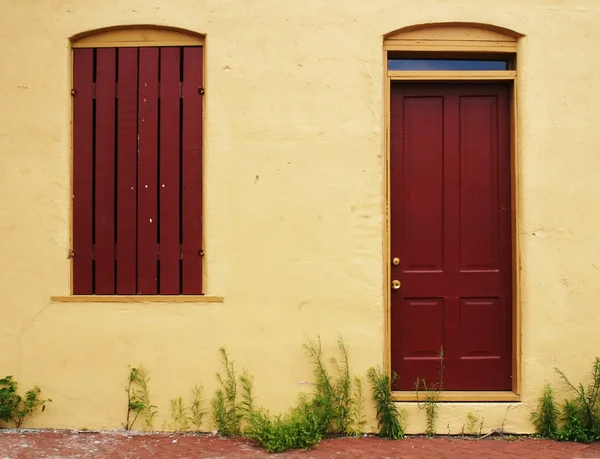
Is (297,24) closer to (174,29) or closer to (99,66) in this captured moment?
(174,29)

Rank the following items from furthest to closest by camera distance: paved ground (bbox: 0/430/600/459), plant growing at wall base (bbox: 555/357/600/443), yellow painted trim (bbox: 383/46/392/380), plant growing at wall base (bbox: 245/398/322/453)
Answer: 1. yellow painted trim (bbox: 383/46/392/380)
2. plant growing at wall base (bbox: 555/357/600/443)
3. plant growing at wall base (bbox: 245/398/322/453)
4. paved ground (bbox: 0/430/600/459)

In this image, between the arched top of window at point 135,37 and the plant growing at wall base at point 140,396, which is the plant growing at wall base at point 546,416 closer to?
the plant growing at wall base at point 140,396

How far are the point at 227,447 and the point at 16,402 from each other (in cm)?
178

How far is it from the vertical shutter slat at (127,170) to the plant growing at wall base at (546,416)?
3448 mm

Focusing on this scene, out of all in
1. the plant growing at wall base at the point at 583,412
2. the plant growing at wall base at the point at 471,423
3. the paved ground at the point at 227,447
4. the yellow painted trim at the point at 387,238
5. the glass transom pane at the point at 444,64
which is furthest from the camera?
the glass transom pane at the point at 444,64

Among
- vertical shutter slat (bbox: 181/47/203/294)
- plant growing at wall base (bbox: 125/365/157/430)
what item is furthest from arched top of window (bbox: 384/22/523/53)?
plant growing at wall base (bbox: 125/365/157/430)

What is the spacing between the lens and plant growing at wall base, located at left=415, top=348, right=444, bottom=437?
4.83 meters

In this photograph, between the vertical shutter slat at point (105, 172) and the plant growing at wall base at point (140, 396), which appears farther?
the vertical shutter slat at point (105, 172)

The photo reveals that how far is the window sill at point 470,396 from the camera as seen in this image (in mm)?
4887

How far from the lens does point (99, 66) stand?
5.03 m

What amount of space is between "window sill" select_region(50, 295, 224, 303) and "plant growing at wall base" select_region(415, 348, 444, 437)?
1.81 metres

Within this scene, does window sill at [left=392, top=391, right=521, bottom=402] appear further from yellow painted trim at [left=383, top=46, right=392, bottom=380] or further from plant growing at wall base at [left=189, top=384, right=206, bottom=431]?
plant growing at wall base at [left=189, top=384, right=206, bottom=431]

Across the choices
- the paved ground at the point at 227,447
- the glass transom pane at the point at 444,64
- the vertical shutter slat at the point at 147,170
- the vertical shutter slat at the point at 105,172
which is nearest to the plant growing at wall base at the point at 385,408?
the paved ground at the point at 227,447

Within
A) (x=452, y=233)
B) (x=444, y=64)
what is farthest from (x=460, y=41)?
(x=452, y=233)
